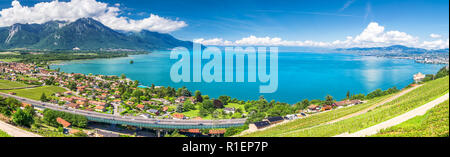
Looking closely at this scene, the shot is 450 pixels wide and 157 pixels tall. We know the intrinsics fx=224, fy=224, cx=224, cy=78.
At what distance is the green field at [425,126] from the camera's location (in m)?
5.95

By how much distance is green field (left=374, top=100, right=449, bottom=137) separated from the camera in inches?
234

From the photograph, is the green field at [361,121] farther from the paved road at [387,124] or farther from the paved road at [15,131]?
the paved road at [15,131]

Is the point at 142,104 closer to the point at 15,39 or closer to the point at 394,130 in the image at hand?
the point at 394,130

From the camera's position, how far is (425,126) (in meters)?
6.70

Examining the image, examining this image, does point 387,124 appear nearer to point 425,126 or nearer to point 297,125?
point 425,126

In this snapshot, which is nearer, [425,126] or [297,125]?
[425,126]

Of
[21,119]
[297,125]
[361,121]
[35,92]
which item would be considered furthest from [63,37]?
[361,121]

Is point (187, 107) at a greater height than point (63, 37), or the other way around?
point (63, 37)

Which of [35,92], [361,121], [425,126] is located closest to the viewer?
[425,126]

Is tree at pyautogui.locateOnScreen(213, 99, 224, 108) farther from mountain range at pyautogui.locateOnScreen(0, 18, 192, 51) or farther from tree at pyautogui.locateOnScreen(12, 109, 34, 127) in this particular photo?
mountain range at pyautogui.locateOnScreen(0, 18, 192, 51)

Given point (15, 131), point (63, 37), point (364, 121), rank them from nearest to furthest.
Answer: point (364, 121)
point (15, 131)
point (63, 37)

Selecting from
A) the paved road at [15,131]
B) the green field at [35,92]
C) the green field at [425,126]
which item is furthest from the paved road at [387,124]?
the green field at [35,92]
